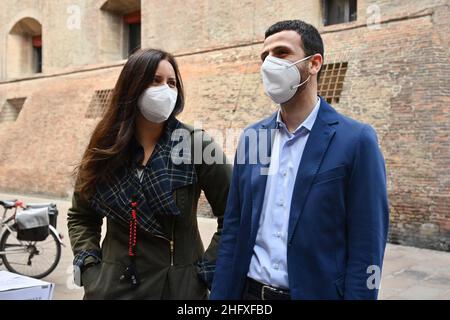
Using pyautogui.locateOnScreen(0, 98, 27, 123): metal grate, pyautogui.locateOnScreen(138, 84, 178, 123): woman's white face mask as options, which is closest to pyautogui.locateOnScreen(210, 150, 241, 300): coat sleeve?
pyautogui.locateOnScreen(138, 84, 178, 123): woman's white face mask

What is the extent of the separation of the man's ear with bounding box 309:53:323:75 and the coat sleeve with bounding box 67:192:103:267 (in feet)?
3.79

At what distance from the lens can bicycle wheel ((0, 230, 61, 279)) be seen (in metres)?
5.54

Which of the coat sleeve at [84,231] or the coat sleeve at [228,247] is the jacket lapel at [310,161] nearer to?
the coat sleeve at [228,247]

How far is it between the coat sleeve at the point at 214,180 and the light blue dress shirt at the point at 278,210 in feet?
1.05

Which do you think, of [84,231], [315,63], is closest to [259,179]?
[315,63]

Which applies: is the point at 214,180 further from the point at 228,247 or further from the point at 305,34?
the point at 305,34

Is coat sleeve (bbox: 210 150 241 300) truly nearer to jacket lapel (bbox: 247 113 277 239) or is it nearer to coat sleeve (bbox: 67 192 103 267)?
jacket lapel (bbox: 247 113 277 239)

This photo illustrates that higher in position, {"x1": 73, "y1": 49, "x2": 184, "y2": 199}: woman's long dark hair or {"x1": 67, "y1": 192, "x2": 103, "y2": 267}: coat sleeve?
{"x1": 73, "y1": 49, "x2": 184, "y2": 199}: woman's long dark hair

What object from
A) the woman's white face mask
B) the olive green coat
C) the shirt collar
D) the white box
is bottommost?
the white box

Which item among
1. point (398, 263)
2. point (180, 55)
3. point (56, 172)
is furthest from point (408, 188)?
point (56, 172)

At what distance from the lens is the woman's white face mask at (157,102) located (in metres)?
2.08

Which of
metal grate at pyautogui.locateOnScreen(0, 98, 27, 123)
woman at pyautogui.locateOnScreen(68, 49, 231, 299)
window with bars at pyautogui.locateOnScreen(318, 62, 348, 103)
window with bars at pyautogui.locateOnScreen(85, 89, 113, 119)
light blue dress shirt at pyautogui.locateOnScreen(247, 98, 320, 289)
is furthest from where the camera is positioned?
metal grate at pyautogui.locateOnScreen(0, 98, 27, 123)

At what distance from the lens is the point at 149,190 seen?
2006mm
